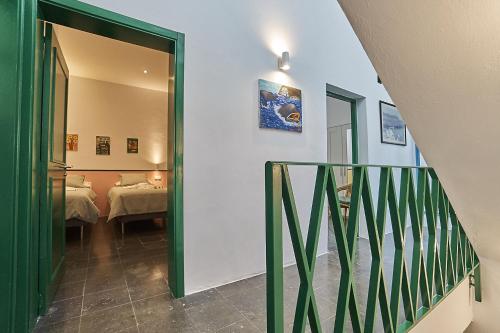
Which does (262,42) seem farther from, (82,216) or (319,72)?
(82,216)

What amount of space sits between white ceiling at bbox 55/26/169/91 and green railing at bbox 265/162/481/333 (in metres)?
3.75

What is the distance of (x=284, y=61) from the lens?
7.64 ft

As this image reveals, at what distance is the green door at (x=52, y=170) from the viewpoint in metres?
1.46

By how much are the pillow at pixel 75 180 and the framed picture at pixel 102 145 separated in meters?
0.65

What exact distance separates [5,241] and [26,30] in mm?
1061

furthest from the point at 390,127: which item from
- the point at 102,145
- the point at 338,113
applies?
the point at 102,145

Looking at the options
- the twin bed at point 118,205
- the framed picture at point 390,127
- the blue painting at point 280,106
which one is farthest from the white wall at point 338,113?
the twin bed at point 118,205

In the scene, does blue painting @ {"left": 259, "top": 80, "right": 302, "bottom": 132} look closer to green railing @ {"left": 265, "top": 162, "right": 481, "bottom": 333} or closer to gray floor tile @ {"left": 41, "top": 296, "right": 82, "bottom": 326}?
green railing @ {"left": 265, "top": 162, "right": 481, "bottom": 333}

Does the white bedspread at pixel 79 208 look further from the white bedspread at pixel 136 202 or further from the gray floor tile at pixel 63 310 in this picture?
the gray floor tile at pixel 63 310

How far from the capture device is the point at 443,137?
1034 mm

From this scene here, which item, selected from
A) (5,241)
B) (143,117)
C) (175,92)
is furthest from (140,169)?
(5,241)

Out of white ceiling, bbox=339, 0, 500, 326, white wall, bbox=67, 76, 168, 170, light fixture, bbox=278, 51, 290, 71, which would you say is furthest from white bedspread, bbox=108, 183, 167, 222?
white ceiling, bbox=339, 0, 500, 326

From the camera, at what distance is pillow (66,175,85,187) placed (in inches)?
161

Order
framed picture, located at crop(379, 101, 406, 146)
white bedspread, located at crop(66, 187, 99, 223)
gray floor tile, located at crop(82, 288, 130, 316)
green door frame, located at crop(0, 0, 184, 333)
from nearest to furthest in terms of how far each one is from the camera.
A: green door frame, located at crop(0, 0, 184, 333)
gray floor tile, located at crop(82, 288, 130, 316)
white bedspread, located at crop(66, 187, 99, 223)
framed picture, located at crop(379, 101, 406, 146)
